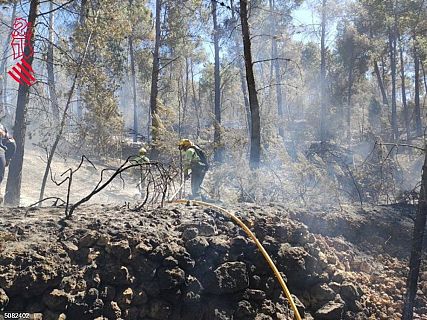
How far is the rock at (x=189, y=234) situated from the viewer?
427 cm

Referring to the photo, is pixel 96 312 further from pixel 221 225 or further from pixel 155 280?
pixel 221 225

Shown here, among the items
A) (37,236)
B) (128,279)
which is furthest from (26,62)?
(128,279)

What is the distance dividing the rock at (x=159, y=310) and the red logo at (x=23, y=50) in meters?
6.41

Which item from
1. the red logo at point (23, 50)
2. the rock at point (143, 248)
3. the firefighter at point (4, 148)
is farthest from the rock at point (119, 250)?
the red logo at point (23, 50)

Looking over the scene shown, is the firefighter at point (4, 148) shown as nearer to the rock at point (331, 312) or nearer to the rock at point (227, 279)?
the rock at point (227, 279)

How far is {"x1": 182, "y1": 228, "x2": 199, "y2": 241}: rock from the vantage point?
14.0 ft

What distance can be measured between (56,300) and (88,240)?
66cm

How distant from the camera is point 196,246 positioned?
13.6 feet

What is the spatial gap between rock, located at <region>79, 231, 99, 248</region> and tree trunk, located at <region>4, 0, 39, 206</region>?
584cm

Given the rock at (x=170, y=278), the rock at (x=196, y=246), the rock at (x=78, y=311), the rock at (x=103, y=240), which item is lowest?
the rock at (x=78, y=311)

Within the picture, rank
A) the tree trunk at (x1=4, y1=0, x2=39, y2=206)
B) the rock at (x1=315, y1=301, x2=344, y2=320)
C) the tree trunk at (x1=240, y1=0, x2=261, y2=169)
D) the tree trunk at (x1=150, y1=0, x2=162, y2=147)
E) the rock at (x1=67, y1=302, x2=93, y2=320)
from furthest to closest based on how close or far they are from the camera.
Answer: the tree trunk at (x1=150, y1=0, x2=162, y2=147) → the tree trunk at (x1=240, y1=0, x2=261, y2=169) → the tree trunk at (x1=4, y1=0, x2=39, y2=206) → the rock at (x1=315, y1=301, x2=344, y2=320) → the rock at (x1=67, y1=302, x2=93, y2=320)

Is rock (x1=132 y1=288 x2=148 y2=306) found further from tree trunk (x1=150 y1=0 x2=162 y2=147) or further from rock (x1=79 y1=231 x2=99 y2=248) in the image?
tree trunk (x1=150 y1=0 x2=162 y2=147)

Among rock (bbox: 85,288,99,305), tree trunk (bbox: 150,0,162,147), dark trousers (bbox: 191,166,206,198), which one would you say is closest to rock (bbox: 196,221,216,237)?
rock (bbox: 85,288,99,305)

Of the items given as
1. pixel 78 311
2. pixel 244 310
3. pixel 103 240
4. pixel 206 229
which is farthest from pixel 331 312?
pixel 78 311
